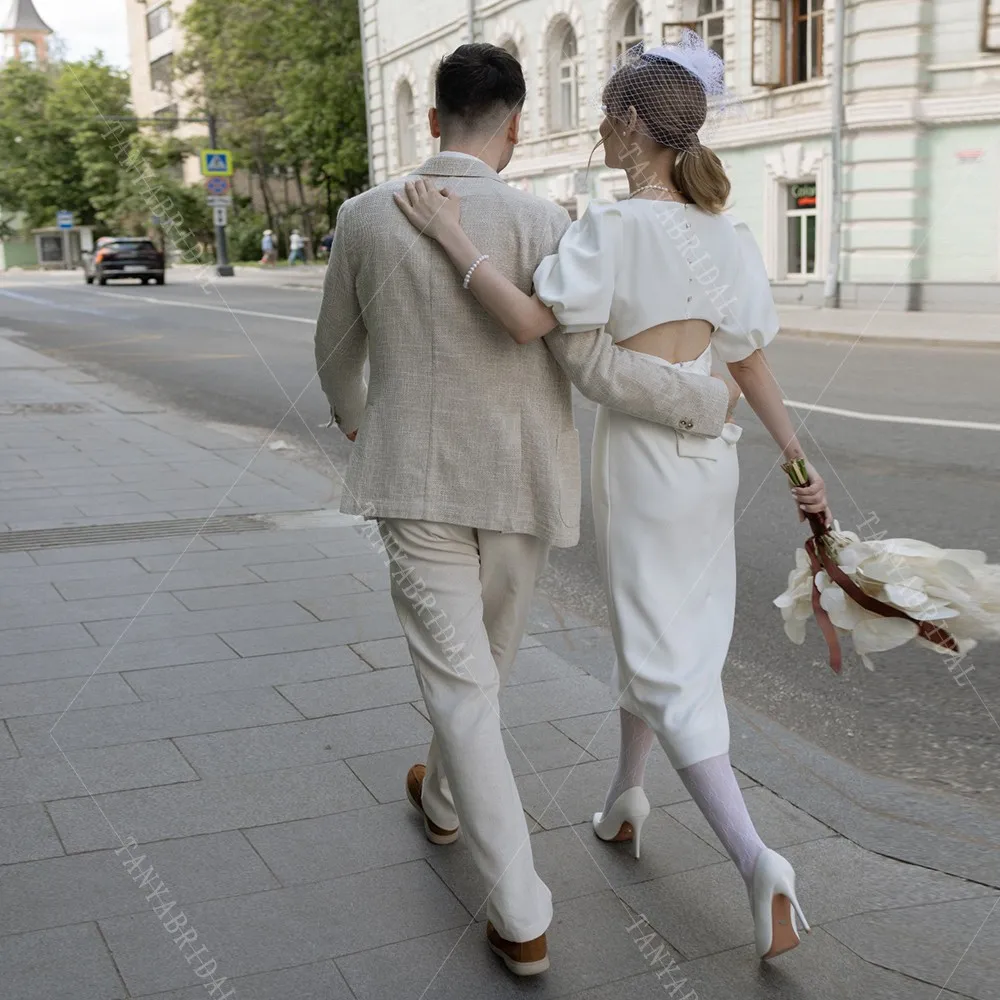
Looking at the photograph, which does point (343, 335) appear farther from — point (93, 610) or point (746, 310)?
point (93, 610)

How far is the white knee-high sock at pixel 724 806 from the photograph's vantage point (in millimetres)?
2674

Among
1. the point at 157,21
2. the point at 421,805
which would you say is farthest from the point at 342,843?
the point at 157,21

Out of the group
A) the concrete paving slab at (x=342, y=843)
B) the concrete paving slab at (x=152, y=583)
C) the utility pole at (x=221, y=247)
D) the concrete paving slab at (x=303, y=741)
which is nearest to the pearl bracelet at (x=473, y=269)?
the concrete paving slab at (x=342, y=843)

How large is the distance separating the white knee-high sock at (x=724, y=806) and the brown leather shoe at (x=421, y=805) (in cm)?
70

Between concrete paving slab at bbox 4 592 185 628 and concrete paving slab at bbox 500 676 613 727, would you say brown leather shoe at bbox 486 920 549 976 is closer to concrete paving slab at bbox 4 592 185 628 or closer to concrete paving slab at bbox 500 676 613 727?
concrete paving slab at bbox 500 676 613 727

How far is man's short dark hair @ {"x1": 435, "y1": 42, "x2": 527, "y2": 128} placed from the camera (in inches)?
102

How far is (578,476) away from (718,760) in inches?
26.5

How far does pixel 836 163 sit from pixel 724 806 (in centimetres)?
2054

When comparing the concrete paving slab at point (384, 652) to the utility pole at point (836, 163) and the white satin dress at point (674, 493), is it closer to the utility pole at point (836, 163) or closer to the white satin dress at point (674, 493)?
the white satin dress at point (674, 493)

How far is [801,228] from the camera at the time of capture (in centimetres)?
2302

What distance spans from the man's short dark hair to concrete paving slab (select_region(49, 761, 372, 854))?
1.76 m

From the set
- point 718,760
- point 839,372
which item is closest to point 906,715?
point 718,760

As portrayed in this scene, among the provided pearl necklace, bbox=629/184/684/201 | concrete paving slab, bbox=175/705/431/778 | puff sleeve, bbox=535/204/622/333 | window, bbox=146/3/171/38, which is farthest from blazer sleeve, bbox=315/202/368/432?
window, bbox=146/3/171/38

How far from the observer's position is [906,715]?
166 inches
